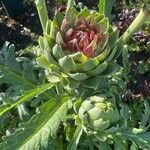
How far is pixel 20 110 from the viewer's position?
7.04 feet

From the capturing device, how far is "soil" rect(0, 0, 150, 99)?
283cm

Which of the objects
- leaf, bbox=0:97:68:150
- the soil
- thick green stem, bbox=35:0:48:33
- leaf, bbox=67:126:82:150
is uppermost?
thick green stem, bbox=35:0:48:33

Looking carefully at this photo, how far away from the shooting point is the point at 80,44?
5.03 feet

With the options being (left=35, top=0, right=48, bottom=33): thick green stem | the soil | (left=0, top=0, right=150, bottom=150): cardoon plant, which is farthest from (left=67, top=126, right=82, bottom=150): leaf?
the soil

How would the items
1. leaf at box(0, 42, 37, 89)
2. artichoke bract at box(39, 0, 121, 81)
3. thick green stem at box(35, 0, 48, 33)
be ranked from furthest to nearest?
1. leaf at box(0, 42, 37, 89)
2. thick green stem at box(35, 0, 48, 33)
3. artichoke bract at box(39, 0, 121, 81)

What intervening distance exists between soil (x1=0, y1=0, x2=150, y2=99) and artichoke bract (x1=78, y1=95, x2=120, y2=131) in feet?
3.55

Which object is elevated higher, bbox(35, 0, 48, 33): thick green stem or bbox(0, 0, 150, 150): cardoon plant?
bbox(35, 0, 48, 33): thick green stem

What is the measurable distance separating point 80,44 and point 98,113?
0.81 ft

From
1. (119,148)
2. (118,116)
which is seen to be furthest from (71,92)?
(119,148)

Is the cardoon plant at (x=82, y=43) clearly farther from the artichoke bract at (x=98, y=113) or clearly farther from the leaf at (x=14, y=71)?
the leaf at (x=14, y=71)

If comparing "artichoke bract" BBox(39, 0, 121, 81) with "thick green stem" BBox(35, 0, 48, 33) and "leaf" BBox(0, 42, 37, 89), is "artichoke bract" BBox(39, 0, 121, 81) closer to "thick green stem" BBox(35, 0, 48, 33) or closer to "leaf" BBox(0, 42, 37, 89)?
"thick green stem" BBox(35, 0, 48, 33)

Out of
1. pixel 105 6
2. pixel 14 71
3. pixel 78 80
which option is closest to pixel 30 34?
pixel 14 71

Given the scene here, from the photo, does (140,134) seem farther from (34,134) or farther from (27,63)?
(27,63)

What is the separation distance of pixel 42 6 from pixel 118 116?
→ 1.48 ft
